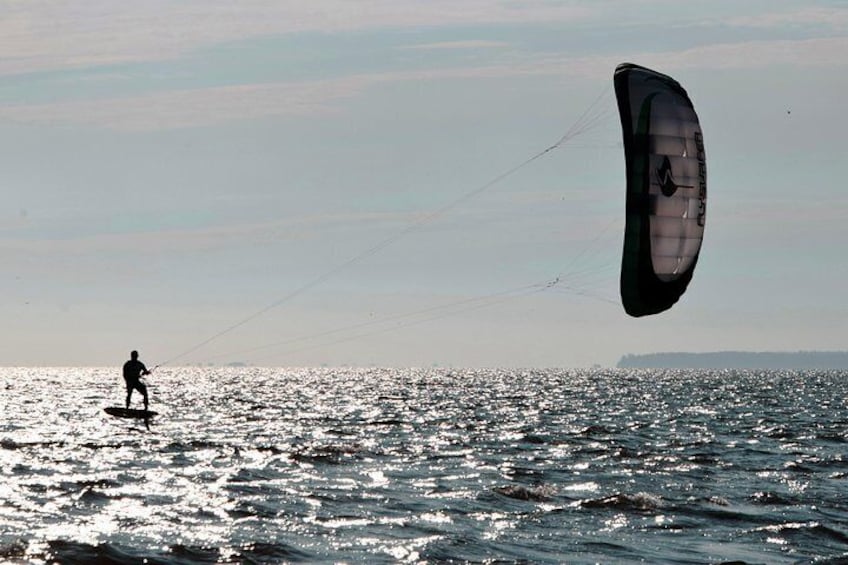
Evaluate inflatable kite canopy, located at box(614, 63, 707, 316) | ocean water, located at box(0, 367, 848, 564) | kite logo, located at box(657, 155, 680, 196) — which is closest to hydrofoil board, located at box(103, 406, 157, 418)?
ocean water, located at box(0, 367, 848, 564)

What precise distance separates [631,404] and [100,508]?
53871 millimetres

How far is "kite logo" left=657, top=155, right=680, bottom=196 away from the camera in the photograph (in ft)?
86.9

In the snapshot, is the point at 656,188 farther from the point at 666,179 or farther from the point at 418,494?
the point at 418,494

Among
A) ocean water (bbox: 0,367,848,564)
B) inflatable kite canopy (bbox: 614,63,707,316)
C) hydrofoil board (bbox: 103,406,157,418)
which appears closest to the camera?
ocean water (bbox: 0,367,848,564)

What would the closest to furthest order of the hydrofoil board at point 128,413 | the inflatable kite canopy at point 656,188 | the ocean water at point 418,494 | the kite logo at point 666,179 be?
the ocean water at point 418,494 → the inflatable kite canopy at point 656,188 → the kite logo at point 666,179 → the hydrofoil board at point 128,413

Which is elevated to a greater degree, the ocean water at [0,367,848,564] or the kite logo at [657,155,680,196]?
the kite logo at [657,155,680,196]

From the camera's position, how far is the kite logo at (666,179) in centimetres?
2648

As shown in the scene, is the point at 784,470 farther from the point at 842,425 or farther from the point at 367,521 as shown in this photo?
the point at 842,425

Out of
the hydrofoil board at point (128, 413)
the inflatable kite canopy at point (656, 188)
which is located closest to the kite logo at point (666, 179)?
the inflatable kite canopy at point (656, 188)

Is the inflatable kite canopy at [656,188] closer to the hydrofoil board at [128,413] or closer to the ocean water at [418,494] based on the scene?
the ocean water at [418,494]

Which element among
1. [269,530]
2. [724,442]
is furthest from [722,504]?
[724,442]

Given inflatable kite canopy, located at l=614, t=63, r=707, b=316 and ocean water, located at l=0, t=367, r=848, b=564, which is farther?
inflatable kite canopy, located at l=614, t=63, r=707, b=316

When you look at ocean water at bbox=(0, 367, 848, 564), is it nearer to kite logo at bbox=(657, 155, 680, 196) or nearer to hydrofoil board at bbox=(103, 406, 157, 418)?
hydrofoil board at bbox=(103, 406, 157, 418)

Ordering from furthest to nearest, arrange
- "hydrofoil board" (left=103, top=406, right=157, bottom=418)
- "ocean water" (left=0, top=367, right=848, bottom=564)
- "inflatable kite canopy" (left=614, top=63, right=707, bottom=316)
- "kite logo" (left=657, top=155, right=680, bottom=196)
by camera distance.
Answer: "hydrofoil board" (left=103, top=406, right=157, bottom=418), "kite logo" (left=657, top=155, right=680, bottom=196), "inflatable kite canopy" (left=614, top=63, right=707, bottom=316), "ocean water" (left=0, top=367, right=848, bottom=564)
